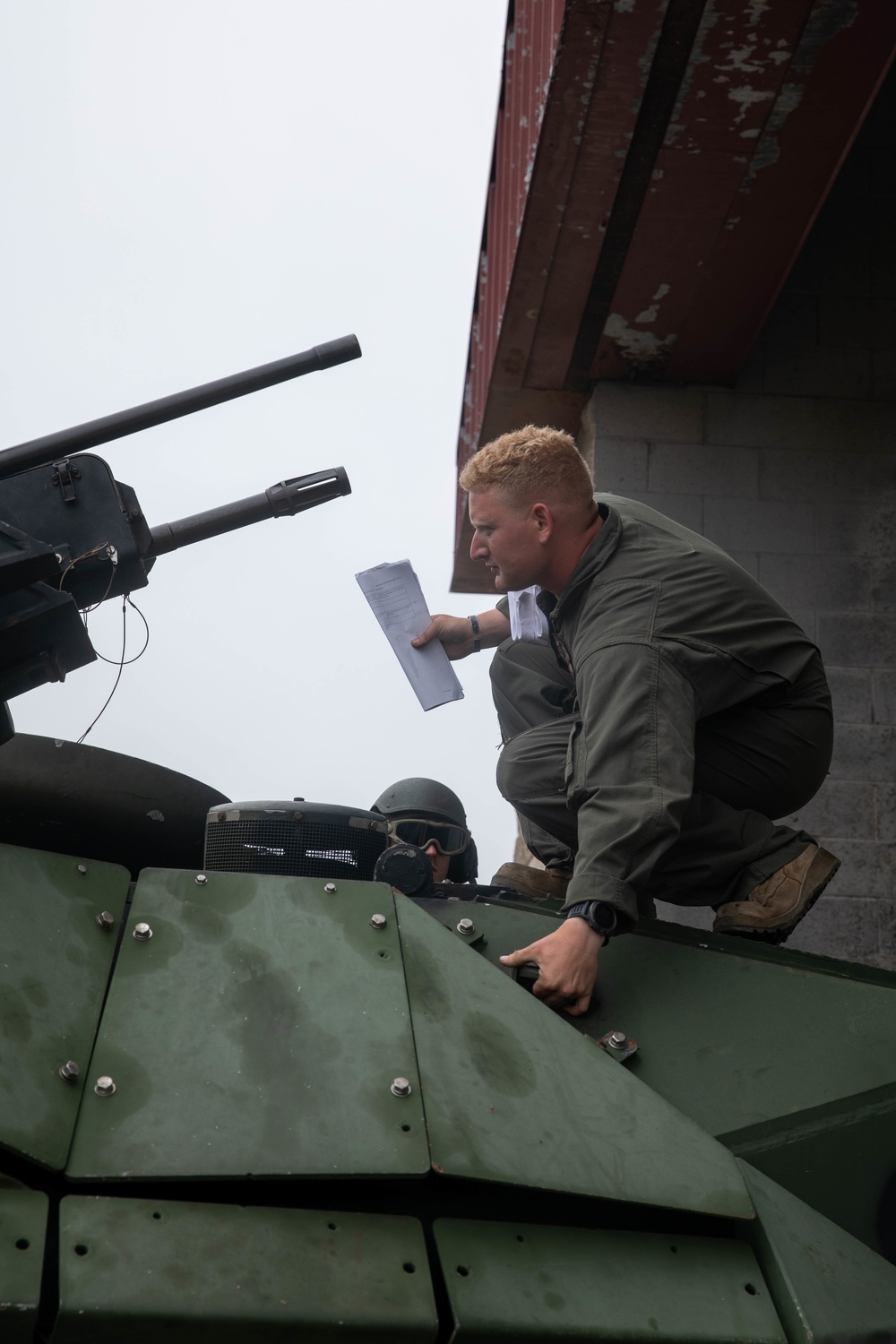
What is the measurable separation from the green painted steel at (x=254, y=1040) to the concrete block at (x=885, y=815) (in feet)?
12.4

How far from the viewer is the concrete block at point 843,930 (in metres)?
5.48

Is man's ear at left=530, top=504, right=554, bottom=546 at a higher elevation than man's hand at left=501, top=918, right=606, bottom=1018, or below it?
higher

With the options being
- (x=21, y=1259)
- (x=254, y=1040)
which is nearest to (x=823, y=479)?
(x=254, y=1040)

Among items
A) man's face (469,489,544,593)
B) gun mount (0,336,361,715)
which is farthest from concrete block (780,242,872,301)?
gun mount (0,336,361,715)

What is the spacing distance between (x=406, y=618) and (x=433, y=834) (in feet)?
2.02

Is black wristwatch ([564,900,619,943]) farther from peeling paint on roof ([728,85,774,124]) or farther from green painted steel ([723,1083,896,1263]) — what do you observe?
peeling paint on roof ([728,85,774,124])

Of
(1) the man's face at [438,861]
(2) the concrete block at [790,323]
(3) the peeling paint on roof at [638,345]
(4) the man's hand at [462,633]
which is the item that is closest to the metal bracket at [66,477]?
(4) the man's hand at [462,633]

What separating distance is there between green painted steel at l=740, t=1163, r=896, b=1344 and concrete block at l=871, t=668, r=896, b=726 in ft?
12.8

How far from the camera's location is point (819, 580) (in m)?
5.90

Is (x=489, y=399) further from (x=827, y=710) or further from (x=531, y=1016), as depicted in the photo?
(x=531, y=1016)

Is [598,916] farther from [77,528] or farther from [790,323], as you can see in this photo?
[790,323]

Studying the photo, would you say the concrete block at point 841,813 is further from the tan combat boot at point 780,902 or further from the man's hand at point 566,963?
the man's hand at point 566,963

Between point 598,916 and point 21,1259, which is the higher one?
point 21,1259

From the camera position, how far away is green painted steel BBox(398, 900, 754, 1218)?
74.6 inches
